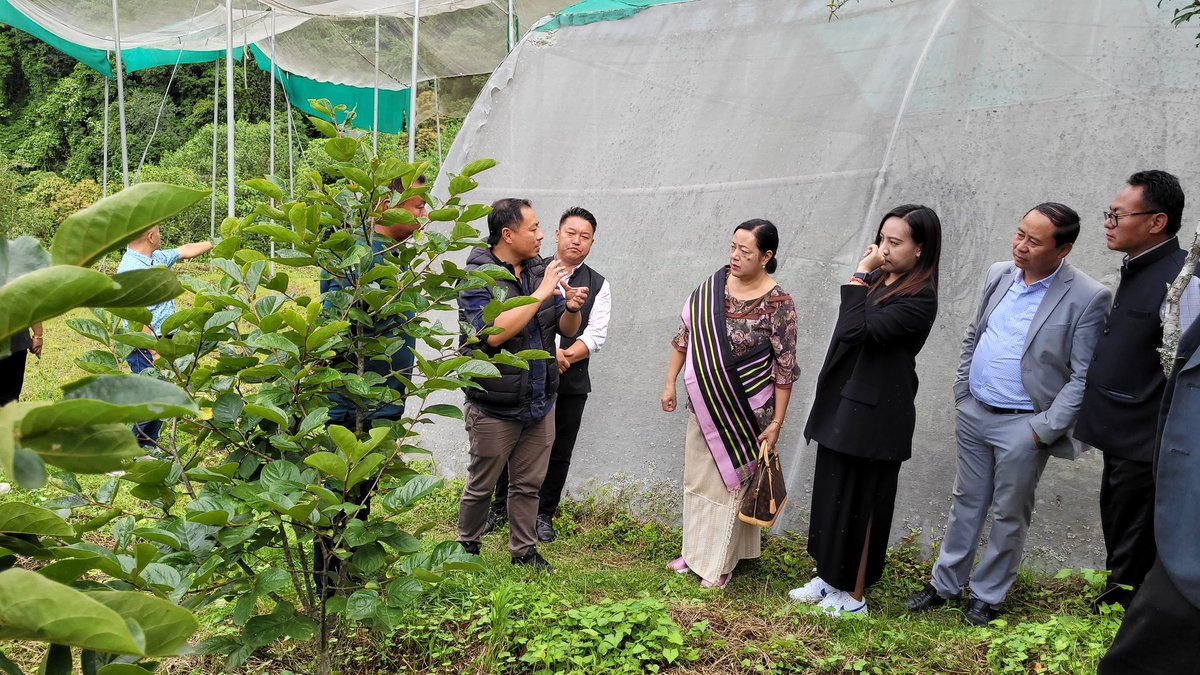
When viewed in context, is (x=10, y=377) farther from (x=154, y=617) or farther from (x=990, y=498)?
(x=990, y=498)

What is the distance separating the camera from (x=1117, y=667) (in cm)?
205

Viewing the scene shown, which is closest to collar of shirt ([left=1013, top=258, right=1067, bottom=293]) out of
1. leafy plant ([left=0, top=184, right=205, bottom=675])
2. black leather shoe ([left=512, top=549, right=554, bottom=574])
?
black leather shoe ([left=512, top=549, right=554, bottom=574])

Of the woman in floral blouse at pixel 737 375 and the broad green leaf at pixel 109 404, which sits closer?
the broad green leaf at pixel 109 404

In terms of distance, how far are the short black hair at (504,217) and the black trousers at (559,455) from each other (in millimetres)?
1075

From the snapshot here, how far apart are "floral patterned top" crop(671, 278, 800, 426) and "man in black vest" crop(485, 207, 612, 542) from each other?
0.80m

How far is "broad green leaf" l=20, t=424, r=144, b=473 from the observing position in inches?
30.8

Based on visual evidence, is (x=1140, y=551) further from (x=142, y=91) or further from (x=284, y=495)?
(x=142, y=91)

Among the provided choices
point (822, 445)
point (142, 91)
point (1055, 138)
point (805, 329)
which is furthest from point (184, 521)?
point (142, 91)

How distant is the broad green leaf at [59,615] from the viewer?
2.45ft

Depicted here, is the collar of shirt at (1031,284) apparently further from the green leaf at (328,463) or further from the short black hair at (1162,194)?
the green leaf at (328,463)

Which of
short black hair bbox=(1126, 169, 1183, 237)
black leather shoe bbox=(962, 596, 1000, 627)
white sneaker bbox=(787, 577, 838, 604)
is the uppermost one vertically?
short black hair bbox=(1126, 169, 1183, 237)

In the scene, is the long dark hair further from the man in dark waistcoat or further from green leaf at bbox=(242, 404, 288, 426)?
green leaf at bbox=(242, 404, 288, 426)

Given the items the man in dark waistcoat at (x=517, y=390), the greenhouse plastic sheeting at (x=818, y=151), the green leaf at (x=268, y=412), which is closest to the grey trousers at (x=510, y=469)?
the man in dark waistcoat at (x=517, y=390)

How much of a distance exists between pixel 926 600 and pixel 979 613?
0.22 metres
